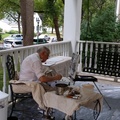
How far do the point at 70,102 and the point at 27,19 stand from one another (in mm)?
5773

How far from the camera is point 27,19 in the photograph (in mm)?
7688

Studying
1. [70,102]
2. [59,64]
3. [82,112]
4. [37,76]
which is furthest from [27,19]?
[70,102]

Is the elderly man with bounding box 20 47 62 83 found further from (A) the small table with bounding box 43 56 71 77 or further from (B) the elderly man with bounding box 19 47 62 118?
(A) the small table with bounding box 43 56 71 77

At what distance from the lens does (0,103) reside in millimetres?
2607

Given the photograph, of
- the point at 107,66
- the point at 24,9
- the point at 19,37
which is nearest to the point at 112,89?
the point at 107,66

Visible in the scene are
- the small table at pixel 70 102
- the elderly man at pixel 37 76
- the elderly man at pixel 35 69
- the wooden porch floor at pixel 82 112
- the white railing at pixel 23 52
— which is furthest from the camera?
the white railing at pixel 23 52

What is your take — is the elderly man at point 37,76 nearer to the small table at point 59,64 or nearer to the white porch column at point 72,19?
the small table at point 59,64

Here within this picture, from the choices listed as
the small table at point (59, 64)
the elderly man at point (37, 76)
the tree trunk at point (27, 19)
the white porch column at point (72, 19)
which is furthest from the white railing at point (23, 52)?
the tree trunk at point (27, 19)

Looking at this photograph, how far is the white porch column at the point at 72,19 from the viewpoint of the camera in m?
5.79

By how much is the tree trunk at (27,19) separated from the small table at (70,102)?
540 centimetres

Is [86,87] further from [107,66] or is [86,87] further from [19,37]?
[19,37]

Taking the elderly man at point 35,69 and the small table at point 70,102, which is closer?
the small table at point 70,102

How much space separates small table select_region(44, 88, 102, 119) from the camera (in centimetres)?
238

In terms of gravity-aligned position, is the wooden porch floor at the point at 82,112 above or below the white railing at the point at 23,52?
below
